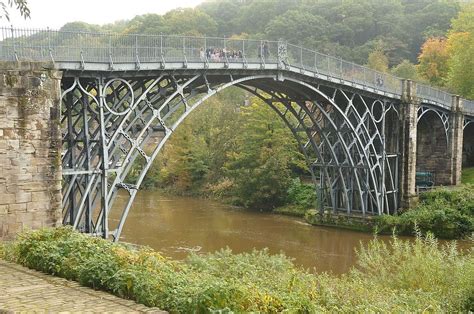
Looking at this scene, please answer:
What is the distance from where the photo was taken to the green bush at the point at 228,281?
7.55 meters

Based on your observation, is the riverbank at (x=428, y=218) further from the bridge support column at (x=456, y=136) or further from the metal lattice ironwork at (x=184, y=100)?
the bridge support column at (x=456, y=136)

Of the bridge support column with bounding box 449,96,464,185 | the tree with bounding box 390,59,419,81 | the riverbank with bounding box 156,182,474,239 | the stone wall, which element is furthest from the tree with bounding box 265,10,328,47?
the stone wall

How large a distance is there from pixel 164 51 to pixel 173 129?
256cm

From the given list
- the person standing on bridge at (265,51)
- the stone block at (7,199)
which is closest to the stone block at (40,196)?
the stone block at (7,199)

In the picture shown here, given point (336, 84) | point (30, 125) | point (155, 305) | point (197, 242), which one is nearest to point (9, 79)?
point (30, 125)

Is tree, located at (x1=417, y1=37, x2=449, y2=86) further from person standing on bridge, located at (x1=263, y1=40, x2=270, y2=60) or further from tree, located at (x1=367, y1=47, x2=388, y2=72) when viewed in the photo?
person standing on bridge, located at (x1=263, y1=40, x2=270, y2=60)

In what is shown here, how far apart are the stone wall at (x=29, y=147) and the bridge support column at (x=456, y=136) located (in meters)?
28.2

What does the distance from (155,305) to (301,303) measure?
6.61 feet

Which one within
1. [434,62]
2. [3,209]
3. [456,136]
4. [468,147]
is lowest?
[3,209]

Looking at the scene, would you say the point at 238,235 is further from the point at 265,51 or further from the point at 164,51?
the point at 164,51

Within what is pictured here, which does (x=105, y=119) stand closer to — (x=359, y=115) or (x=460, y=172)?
(x=359, y=115)

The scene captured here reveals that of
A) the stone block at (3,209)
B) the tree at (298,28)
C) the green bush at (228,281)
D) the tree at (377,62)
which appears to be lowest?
the green bush at (228,281)

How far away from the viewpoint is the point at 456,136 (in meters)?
36.6

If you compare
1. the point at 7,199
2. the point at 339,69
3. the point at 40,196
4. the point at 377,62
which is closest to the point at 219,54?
the point at 339,69
